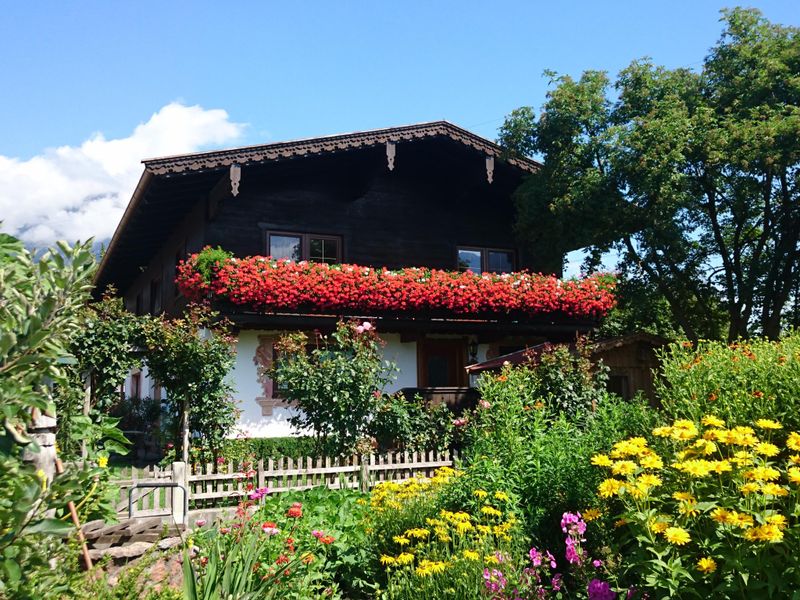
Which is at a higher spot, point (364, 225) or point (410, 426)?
point (364, 225)

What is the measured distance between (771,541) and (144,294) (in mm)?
24609

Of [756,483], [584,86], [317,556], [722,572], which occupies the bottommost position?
[317,556]

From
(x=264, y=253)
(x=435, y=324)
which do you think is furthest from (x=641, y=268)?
(x=264, y=253)

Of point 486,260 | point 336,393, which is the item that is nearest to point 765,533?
point 336,393

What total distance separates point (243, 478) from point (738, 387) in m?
6.24

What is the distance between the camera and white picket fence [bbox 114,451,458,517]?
879 cm

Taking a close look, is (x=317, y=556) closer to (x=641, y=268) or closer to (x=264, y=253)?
(x=264, y=253)

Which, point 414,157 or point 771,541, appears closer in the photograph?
point 771,541

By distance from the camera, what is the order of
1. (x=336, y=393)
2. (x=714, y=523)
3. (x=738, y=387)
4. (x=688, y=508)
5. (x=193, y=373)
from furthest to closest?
1. (x=193, y=373)
2. (x=336, y=393)
3. (x=738, y=387)
4. (x=714, y=523)
5. (x=688, y=508)

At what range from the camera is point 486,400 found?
10742mm

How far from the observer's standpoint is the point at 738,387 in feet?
22.5

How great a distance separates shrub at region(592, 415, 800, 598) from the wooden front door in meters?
14.2

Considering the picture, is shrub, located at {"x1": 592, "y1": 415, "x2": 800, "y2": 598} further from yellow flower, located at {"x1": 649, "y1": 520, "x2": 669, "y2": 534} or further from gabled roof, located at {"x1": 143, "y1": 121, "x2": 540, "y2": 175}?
gabled roof, located at {"x1": 143, "y1": 121, "x2": 540, "y2": 175}

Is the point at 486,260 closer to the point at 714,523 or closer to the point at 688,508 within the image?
the point at 714,523
